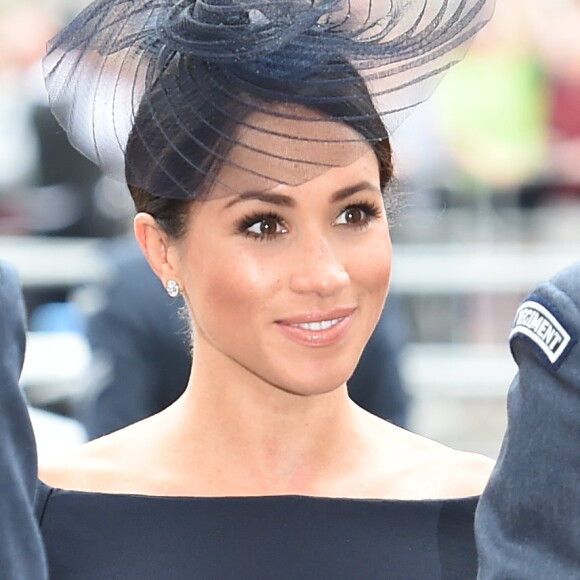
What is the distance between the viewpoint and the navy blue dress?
2744 mm

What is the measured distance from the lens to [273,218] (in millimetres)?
2664

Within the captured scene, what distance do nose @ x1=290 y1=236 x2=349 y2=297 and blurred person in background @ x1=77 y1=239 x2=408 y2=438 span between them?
1.75 metres

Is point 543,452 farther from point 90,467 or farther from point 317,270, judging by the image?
point 90,467

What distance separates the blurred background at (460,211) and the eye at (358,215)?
3.33 metres

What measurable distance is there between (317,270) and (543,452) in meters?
0.65

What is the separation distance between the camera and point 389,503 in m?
2.83

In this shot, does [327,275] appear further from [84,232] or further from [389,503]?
[84,232]

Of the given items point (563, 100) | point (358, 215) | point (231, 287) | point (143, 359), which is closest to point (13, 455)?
point (231, 287)

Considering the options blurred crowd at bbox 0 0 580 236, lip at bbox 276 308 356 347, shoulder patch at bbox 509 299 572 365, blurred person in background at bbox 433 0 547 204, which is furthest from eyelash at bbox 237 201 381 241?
blurred person in background at bbox 433 0 547 204

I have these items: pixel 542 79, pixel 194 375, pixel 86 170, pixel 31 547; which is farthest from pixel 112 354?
pixel 542 79

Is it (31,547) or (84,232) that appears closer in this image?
(31,547)

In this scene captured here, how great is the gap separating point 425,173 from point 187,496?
427 centimetres

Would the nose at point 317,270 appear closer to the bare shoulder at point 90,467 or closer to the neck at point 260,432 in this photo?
the neck at point 260,432

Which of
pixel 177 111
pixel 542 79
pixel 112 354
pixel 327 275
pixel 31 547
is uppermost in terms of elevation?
pixel 177 111
